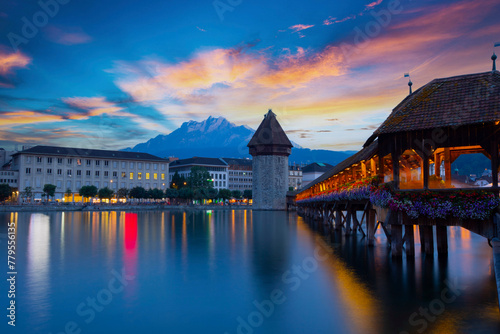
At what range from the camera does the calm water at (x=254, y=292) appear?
32.9 ft

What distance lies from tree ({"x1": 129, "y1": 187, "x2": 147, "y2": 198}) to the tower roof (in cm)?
3034

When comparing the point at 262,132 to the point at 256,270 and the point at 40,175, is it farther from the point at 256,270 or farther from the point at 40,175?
the point at 256,270

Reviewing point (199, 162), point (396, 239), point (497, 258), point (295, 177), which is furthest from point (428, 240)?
point (295, 177)

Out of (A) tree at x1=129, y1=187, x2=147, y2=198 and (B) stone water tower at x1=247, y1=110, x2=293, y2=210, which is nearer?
(B) stone water tower at x1=247, y1=110, x2=293, y2=210

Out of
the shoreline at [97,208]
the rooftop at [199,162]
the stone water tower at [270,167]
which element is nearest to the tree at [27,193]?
the shoreline at [97,208]

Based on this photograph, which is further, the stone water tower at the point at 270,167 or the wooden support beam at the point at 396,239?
the stone water tower at the point at 270,167

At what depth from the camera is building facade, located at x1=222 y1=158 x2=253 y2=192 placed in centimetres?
14750

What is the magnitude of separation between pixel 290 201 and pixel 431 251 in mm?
69386

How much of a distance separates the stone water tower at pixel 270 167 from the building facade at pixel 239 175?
60179 mm

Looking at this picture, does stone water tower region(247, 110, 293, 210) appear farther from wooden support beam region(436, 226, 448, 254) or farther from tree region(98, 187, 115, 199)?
wooden support beam region(436, 226, 448, 254)

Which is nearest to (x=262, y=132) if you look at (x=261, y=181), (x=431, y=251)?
(x=261, y=181)

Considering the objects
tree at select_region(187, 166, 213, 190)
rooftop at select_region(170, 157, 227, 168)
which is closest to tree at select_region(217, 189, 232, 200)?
tree at select_region(187, 166, 213, 190)

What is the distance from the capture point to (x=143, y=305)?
1172 cm

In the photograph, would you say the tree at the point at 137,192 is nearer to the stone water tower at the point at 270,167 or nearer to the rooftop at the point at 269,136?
the stone water tower at the point at 270,167
